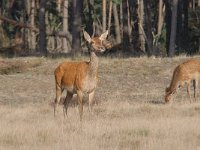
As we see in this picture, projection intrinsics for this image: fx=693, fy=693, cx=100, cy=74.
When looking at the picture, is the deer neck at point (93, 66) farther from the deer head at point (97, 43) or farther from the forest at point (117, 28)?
the forest at point (117, 28)

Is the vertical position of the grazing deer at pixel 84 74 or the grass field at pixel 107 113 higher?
the grazing deer at pixel 84 74

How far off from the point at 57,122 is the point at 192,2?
1845 inches

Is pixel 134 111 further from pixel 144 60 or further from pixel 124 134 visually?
pixel 144 60

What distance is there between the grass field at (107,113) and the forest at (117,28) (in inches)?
214

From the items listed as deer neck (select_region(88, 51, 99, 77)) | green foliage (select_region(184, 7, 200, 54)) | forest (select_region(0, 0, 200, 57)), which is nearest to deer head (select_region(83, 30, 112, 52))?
A: deer neck (select_region(88, 51, 99, 77))

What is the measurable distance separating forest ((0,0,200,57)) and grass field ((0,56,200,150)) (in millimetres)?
5423

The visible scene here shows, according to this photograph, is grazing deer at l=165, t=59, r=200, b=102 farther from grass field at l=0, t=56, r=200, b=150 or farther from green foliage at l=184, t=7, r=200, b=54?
green foliage at l=184, t=7, r=200, b=54

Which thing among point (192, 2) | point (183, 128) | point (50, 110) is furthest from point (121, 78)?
point (192, 2)

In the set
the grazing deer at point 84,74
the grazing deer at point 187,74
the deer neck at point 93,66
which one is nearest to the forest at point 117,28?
the grazing deer at point 187,74

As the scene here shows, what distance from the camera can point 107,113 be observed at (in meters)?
18.0

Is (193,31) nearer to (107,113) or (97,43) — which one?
(107,113)

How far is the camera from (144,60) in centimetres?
3042

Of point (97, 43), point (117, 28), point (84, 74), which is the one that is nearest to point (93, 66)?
point (84, 74)

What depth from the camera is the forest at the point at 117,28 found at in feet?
130
